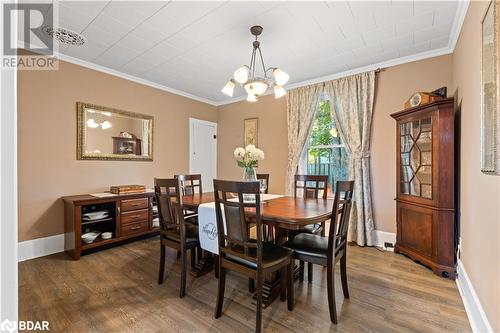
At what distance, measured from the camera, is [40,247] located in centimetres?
293

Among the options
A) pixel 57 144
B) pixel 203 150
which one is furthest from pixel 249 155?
pixel 203 150

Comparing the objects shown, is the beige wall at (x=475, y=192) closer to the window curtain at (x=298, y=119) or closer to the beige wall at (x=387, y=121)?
the beige wall at (x=387, y=121)

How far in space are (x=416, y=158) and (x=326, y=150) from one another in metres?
1.34

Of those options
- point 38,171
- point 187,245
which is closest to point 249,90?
point 187,245

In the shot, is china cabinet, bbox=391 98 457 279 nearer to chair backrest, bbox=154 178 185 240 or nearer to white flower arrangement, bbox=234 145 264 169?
white flower arrangement, bbox=234 145 264 169

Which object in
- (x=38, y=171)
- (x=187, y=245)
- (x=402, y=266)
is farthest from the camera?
(x=38, y=171)

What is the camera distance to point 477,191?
1762mm

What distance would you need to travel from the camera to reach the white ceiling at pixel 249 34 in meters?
2.16

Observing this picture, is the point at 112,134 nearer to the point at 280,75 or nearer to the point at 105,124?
the point at 105,124

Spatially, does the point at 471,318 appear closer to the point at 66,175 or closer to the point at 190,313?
the point at 190,313

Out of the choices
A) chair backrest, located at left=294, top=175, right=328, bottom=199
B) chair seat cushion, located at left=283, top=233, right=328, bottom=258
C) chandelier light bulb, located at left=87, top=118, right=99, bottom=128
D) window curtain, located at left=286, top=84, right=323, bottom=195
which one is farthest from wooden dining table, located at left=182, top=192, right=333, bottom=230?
chandelier light bulb, located at left=87, top=118, right=99, bottom=128

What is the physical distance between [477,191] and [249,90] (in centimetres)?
204

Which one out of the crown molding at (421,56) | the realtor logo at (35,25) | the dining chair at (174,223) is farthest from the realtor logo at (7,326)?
the crown molding at (421,56)

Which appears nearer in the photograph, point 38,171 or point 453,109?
point 453,109
